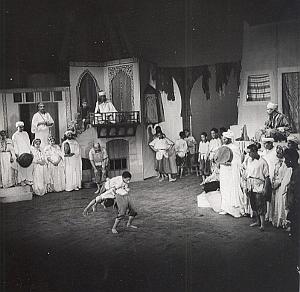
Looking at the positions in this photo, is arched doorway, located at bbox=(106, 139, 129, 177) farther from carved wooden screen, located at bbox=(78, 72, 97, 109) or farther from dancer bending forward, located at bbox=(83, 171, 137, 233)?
carved wooden screen, located at bbox=(78, 72, 97, 109)

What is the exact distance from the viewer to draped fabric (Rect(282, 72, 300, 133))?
4.35m

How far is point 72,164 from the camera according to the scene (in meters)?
5.43

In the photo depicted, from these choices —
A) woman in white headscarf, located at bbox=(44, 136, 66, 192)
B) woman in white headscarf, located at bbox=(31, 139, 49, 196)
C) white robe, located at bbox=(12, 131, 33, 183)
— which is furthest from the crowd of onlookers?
white robe, located at bbox=(12, 131, 33, 183)

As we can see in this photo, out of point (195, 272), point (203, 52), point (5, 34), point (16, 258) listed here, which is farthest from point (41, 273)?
point (203, 52)

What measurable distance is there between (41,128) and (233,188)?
2675 millimetres

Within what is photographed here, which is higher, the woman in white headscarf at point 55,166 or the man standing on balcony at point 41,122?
the man standing on balcony at point 41,122

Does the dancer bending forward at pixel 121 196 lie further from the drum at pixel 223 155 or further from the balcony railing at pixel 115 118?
the drum at pixel 223 155

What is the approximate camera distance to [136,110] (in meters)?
5.07

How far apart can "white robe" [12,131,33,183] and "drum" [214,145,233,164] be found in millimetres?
2481

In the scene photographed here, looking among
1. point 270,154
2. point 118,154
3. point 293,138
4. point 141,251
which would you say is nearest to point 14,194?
point 118,154

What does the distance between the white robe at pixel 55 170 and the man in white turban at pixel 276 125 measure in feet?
9.13

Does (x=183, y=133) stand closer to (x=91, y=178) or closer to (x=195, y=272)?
(x=91, y=178)

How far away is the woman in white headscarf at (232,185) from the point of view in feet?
16.3

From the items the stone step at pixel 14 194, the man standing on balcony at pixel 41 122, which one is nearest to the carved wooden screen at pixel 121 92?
the man standing on balcony at pixel 41 122
